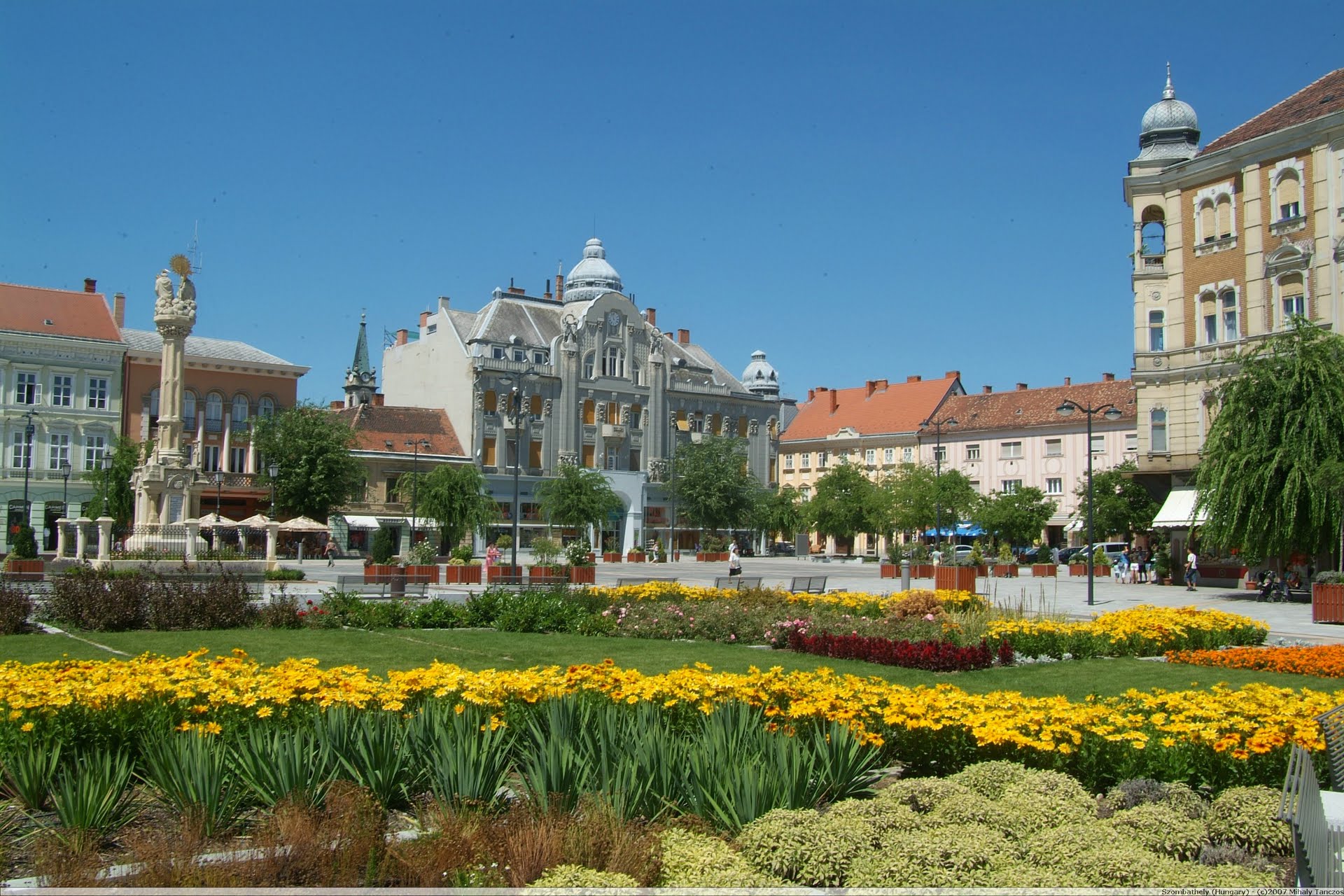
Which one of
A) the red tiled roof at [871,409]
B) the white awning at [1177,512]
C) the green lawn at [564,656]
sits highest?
the red tiled roof at [871,409]

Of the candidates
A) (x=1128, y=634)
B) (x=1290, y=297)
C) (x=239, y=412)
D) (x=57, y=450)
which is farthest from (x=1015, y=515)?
(x=1128, y=634)

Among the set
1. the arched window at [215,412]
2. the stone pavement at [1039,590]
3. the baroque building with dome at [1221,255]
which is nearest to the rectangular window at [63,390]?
the arched window at [215,412]

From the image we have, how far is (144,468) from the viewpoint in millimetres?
38688

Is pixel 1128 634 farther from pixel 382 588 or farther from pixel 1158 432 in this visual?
pixel 1158 432

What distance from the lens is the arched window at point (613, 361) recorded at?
262 feet

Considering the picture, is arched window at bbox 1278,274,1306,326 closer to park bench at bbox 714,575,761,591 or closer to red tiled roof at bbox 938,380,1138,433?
park bench at bbox 714,575,761,591

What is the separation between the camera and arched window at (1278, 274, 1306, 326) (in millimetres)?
35656

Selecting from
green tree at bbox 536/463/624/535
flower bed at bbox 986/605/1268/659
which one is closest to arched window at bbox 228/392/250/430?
green tree at bbox 536/463/624/535

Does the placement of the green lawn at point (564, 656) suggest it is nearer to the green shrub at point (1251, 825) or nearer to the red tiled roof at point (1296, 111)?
the green shrub at point (1251, 825)

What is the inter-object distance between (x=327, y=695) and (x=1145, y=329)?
38200 mm

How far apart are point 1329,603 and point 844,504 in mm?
53219

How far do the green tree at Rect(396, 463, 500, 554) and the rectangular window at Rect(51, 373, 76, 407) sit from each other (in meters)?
18.3

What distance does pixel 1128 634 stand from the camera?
18.0 metres

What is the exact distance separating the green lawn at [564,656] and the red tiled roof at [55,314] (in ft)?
162
